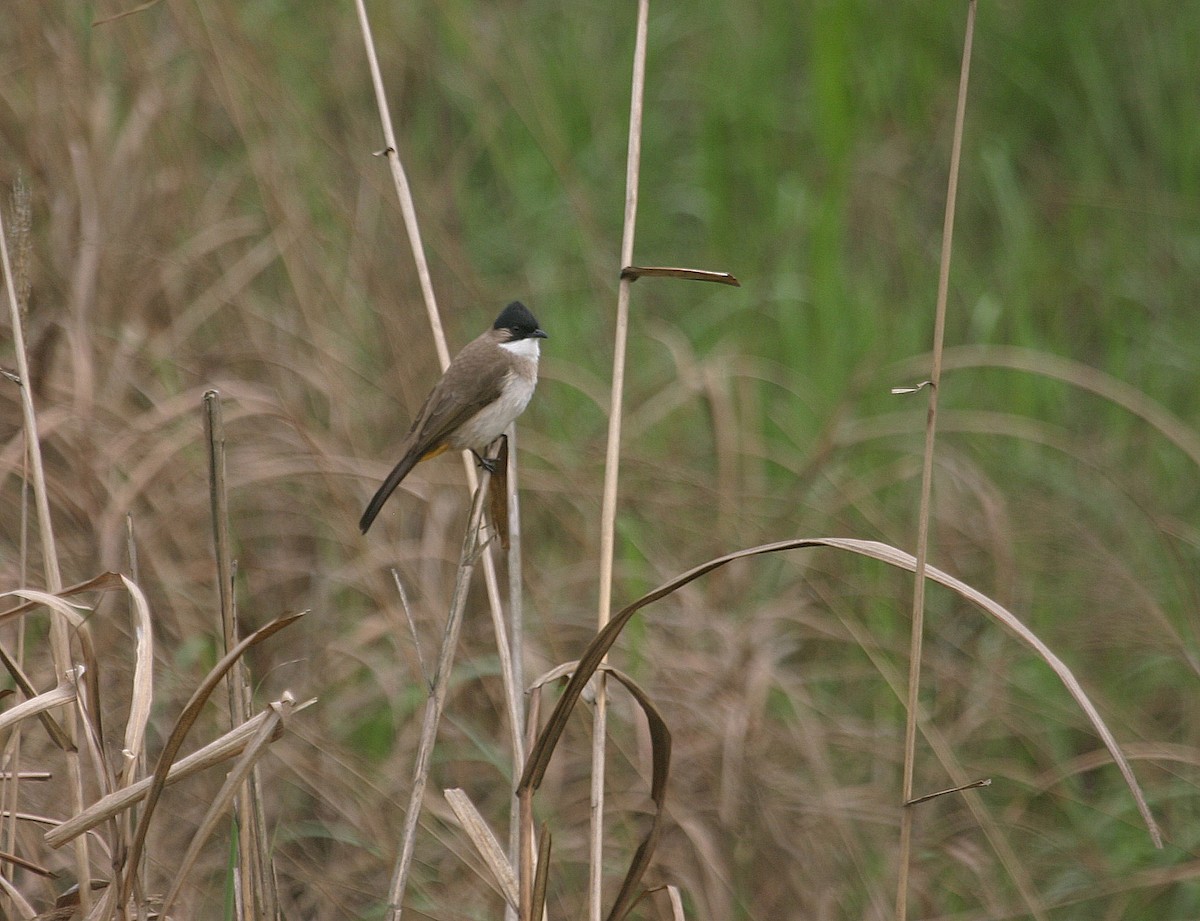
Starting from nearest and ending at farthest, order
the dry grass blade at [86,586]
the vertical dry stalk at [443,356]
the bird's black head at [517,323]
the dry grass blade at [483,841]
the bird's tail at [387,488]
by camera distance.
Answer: the dry grass blade at [86,586]
the dry grass blade at [483,841]
the vertical dry stalk at [443,356]
the bird's tail at [387,488]
the bird's black head at [517,323]

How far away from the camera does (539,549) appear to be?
4.22m

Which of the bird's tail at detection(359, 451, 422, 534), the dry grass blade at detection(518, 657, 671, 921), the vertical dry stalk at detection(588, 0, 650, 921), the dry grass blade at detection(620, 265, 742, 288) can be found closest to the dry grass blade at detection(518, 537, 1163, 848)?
the dry grass blade at detection(518, 657, 671, 921)

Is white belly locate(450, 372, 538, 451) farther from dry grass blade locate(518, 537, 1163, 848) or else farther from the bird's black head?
dry grass blade locate(518, 537, 1163, 848)

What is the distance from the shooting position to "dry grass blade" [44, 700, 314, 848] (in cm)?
156

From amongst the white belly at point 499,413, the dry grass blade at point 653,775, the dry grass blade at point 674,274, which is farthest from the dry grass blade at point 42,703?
the white belly at point 499,413

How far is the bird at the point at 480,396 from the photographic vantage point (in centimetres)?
297

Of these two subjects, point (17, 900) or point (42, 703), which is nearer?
point (42, 703)

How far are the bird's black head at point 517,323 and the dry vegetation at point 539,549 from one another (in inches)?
12.1

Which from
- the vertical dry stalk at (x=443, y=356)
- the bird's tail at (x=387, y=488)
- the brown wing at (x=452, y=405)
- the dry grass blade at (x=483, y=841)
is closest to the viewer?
the dry grass blade at (x=483, y=841)

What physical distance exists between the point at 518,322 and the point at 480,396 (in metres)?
0.25

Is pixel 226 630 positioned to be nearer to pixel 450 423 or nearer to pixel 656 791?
pixel 656 791

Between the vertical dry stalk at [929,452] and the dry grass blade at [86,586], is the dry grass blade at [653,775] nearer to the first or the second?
the vertical dry stalk at [929,452]

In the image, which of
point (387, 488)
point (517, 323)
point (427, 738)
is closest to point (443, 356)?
point (427, 738)

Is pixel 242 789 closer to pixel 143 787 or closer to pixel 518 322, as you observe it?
pixel 143 787
